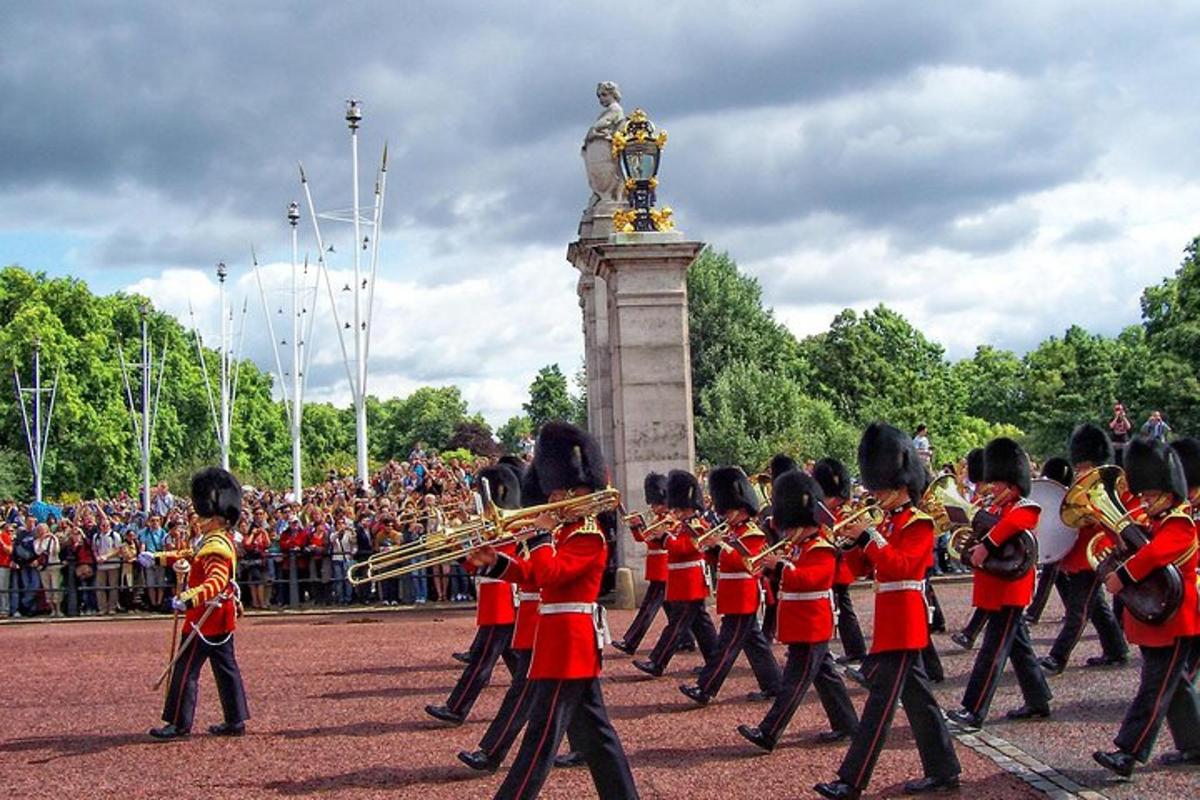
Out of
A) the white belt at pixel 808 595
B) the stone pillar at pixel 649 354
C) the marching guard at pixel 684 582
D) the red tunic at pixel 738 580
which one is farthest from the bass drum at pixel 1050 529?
the stone pillar at pixel 649 354

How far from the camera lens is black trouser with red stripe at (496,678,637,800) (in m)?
6.84

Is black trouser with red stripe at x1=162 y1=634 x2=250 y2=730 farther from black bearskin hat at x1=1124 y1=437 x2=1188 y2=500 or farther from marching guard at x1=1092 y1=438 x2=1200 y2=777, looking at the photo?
black bearskin hat at x1=1124 y1=437 x2=1188 y2=500

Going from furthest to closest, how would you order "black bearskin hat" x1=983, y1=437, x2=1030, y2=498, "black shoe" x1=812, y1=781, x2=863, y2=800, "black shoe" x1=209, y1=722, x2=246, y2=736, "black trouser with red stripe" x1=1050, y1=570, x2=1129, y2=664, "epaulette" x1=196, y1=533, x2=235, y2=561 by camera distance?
"black trouser with red stripe" x1=1050, y1=570, x2=1129, y2=664, "black shoe" x1=209, y1=722, x2=246, y2=736, "epaulette" x1=196, y1=533, x2=235, y2=561, "black bearskin hat" x1=983, y1=437, x2=1030, y2=498, "black shoe" x1=812, y1=781, x2=863, y2=800

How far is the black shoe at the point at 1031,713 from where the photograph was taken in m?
9.56

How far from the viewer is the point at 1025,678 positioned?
31.2ft

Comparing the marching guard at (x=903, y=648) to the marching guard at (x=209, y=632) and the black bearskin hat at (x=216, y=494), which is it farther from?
the black bearskin hat at (x=216, y=494)

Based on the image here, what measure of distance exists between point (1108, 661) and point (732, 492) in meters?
3.47

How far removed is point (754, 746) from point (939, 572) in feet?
41.8

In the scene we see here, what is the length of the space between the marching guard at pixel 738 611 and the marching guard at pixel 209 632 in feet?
10.7

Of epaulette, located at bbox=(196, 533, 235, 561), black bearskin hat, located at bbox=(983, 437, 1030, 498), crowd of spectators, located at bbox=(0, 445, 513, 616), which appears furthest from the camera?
crowd of spectators, located at bbox=(0, 445, 513, 616)

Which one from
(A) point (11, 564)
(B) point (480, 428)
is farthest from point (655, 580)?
(B) point (480, 428)

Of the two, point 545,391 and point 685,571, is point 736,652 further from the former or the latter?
point 545,391

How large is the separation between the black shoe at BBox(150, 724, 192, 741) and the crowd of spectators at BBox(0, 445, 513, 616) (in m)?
9.73

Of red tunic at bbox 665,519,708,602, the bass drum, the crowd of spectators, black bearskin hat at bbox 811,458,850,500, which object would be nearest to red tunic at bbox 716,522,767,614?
black bearskin hat at bbox 811,458,850,500
